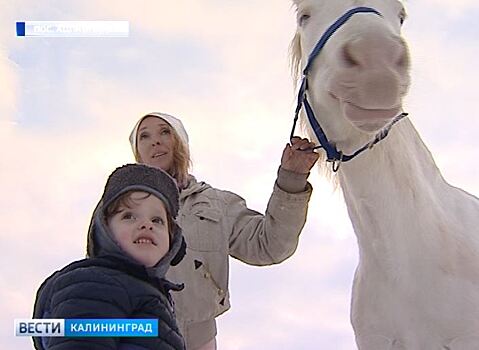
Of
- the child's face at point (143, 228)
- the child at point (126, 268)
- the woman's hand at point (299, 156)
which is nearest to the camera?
the child at point (126, 268)

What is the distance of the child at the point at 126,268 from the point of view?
1.39 m

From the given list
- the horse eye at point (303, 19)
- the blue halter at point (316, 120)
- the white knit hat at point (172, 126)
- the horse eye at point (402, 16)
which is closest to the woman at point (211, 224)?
the white knit hat at point (172, 126)

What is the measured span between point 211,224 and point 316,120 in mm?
479

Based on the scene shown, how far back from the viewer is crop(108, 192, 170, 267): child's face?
1.56 m

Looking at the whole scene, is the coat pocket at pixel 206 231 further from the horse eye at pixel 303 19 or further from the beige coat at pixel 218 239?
the horse eye at pixel 303 19

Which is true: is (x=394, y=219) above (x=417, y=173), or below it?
below

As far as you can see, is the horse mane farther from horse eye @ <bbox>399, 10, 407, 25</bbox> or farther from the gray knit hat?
the gray knit hat

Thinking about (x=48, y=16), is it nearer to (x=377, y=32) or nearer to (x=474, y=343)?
(x=377, y=32)

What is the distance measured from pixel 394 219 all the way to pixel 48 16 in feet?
5.63

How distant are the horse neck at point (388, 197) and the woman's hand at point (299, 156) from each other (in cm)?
13

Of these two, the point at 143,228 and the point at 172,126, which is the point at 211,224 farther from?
the point at 143,228

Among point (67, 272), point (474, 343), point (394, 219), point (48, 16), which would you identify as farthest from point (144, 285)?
point (48, 16)

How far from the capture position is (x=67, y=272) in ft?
4.76

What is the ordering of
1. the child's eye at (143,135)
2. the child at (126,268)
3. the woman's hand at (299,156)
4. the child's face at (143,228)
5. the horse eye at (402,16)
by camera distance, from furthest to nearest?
the child's eye at (143,135)
the woman's hand at (299,156)
the horse eye at (402,16)
the child's face at (143,228)
the child at (126,268)
